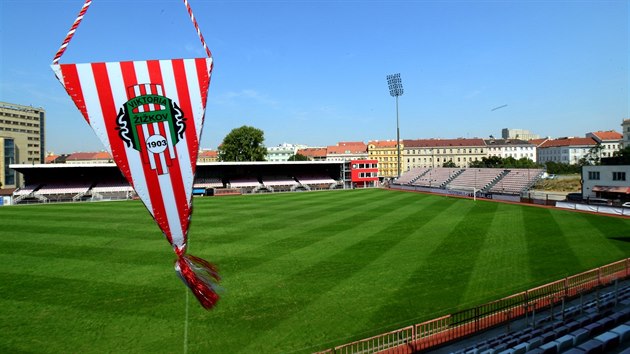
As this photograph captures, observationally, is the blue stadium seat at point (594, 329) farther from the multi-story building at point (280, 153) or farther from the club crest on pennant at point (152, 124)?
the multi-story building at point (280, 153)

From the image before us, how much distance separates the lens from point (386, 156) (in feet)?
346

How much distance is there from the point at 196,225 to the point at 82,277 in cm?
1193

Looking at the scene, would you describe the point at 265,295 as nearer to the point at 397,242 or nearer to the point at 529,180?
the point at 397,242

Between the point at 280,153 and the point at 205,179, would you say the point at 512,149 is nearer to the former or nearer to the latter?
the point at 280,153

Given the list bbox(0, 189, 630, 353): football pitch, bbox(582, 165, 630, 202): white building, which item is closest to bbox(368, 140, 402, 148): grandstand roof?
bbox(582, 165, 630, 202): white building

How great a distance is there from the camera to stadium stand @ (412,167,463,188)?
54.3 meters

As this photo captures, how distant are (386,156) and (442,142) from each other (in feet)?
56.6

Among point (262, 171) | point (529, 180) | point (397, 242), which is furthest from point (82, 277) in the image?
point (262, 171)

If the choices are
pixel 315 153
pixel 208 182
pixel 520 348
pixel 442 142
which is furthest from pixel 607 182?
pixel 315 153

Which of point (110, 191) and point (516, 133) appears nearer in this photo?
point (110, 191)

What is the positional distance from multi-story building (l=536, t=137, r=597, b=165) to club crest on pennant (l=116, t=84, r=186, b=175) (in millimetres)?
120139

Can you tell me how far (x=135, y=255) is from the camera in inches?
712

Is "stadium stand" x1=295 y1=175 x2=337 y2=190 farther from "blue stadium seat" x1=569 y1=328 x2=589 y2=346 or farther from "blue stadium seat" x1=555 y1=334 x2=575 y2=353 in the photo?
"blue stadium seat" x1=555 y1=334 x2=575 y2=353

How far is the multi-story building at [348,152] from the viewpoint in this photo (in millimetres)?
113688
